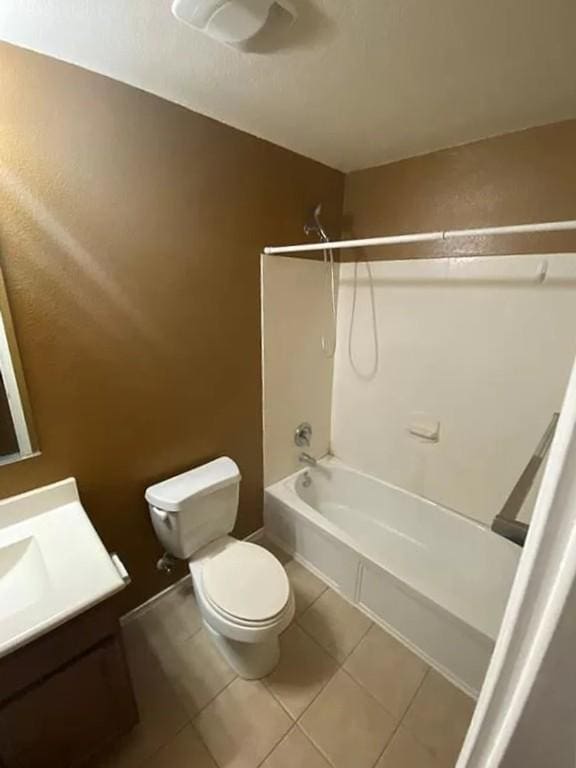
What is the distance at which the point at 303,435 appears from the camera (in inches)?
89.2

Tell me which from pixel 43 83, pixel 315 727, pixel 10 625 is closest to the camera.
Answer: pixel 10 625

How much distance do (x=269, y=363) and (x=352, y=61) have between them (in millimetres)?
1271

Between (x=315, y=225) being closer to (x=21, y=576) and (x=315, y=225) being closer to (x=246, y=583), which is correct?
(x=246, y=583)

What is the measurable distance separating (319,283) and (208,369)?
2.90 ft

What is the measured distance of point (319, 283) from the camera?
6.84 feet

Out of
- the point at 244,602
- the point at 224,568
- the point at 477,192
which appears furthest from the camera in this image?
the point at 477,192

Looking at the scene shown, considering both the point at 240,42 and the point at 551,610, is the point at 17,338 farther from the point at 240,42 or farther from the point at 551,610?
the point at 551,610

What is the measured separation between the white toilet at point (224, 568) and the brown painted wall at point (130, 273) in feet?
0.53

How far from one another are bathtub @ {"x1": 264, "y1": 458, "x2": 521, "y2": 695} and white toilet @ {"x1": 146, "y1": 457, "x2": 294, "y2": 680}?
432 mm

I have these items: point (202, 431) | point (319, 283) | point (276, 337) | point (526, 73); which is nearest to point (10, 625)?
point (202, 431)

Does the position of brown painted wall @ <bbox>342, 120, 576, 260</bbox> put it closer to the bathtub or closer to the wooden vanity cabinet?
the bathtub

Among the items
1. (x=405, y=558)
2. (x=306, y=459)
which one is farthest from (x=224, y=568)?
(x=405, y=558)

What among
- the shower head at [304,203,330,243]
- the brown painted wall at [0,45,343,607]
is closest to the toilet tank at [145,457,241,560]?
the brown painted wall at [0,45,343,607]

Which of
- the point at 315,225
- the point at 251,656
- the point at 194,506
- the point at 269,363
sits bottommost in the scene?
the point at 251,656
